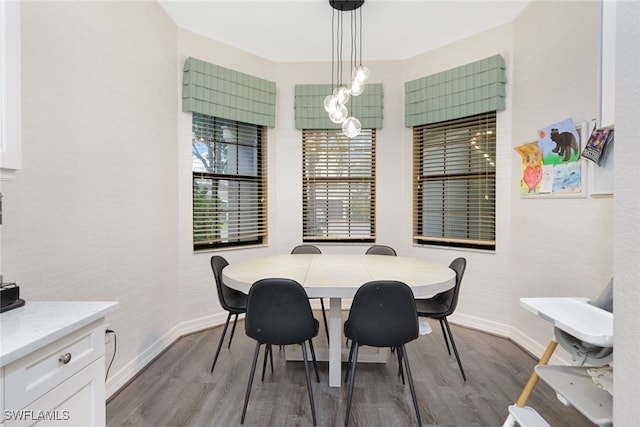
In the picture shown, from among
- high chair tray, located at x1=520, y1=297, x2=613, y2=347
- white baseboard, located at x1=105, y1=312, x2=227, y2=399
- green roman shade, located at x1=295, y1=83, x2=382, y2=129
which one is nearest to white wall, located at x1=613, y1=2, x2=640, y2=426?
high chair tray, located at x1=520, y1=297, x2=613, y2=347

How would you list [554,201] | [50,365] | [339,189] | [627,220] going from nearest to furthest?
[627,220], [50,365], [554,201], [339,189]

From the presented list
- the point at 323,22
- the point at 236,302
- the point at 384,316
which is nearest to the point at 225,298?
the point at 236,302

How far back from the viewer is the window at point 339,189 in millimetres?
3703

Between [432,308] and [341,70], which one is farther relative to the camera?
[341,70]

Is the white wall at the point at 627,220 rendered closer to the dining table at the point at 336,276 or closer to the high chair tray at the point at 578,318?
the high chair tray at the point at 578,318

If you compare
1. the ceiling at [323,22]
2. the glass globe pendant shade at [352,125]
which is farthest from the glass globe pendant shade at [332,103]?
the ceiling at [323,22]

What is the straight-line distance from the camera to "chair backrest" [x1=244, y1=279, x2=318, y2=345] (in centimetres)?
168

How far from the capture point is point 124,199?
220 centimetres

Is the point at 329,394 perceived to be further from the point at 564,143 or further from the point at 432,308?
the point at 564,143

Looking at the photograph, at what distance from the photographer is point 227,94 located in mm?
3197

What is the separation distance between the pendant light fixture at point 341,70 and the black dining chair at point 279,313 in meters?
1.26

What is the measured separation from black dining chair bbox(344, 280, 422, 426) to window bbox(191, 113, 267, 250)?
6.66 feet

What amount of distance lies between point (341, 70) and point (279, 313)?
2.94 metres

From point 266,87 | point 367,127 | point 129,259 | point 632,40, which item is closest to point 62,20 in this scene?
point 129,259
